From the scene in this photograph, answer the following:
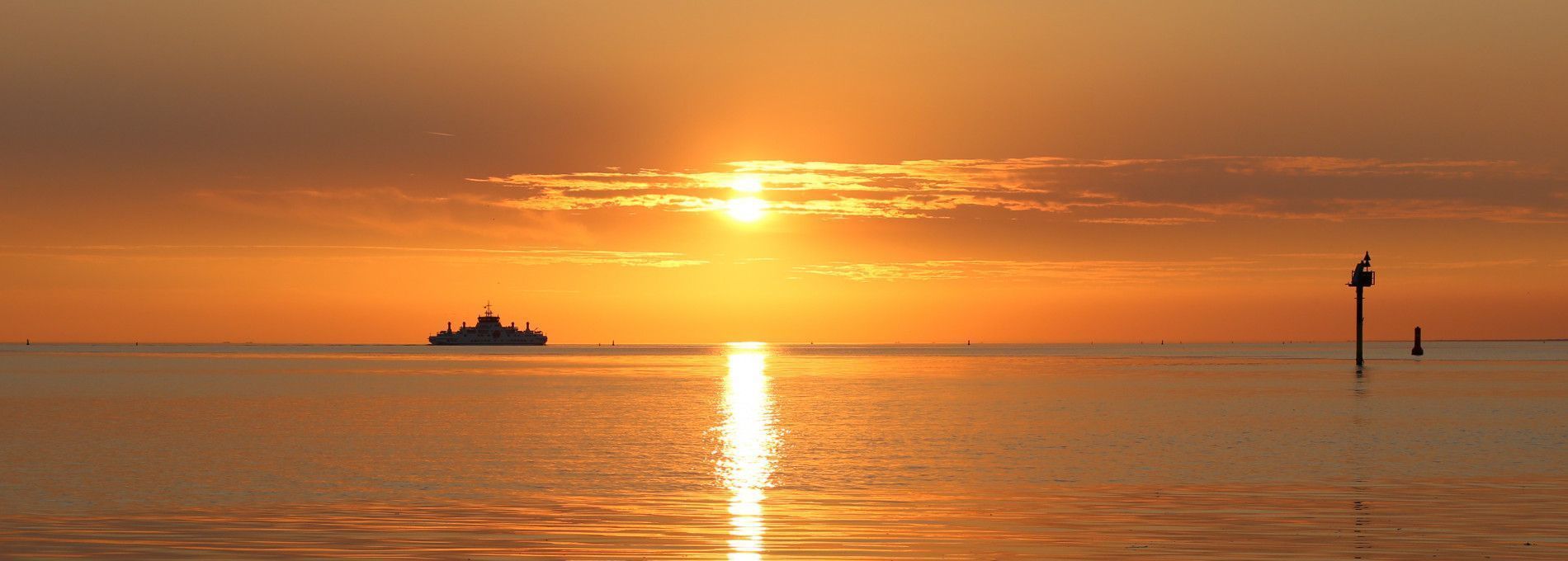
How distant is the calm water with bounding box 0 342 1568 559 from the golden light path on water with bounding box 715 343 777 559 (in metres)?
0.13

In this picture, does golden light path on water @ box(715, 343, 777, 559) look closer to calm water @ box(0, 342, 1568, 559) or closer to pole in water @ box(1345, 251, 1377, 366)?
calm water @ box(0, 342, 1568, 559)

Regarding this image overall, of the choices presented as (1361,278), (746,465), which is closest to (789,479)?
(746,465)

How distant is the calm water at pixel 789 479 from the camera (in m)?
20.5

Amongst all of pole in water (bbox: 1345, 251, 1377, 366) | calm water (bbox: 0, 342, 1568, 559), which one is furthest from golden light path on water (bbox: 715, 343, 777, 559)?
pole in water (bbox: 1345, 251, 1377, 366)

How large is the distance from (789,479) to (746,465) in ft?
11.9

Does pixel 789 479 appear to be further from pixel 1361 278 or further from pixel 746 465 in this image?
pixel 1361 278

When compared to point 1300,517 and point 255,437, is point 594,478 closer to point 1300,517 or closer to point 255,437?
point 1300,517

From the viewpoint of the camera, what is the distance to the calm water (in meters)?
20.5

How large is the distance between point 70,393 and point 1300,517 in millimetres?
68162

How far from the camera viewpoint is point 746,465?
110ft

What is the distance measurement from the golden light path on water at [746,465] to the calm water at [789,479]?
5.2 inches

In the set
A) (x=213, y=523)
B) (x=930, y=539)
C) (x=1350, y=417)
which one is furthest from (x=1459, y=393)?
(x=213, y=523)

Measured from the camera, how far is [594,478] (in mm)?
30328

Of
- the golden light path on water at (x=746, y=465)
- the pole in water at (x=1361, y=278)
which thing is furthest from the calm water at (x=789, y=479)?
the pole in water at (x=1361, y=278)
